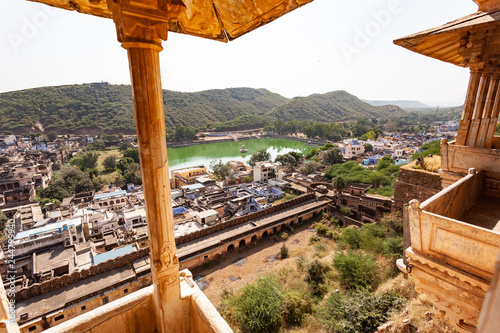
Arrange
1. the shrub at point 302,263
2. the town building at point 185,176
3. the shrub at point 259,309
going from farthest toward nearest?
the town building at point 185,176, the shrub at point 302,263, the shrub at point 259,309

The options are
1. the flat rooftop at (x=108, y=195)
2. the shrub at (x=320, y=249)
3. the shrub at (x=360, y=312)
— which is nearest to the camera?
the shrub at (x=360, y=312)

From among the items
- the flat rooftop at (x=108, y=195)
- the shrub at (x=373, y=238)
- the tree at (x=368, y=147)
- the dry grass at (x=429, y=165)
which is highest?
the dry grass at (x=429, y=165)

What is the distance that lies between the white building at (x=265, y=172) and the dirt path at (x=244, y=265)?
39.7 ft

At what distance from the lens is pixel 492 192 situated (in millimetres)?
3820

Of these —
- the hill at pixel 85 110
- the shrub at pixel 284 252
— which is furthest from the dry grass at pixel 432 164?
the hill at pixel 85 110

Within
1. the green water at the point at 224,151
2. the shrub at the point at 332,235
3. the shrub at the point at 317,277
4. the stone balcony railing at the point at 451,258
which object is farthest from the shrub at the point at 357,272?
the green water at the point at 224,151

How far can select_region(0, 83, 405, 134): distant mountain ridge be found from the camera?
55250 millimetres

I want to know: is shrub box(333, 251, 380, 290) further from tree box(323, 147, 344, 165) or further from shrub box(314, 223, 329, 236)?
tree box(323, 147, 344, 165)

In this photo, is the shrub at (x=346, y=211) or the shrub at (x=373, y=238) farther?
the shrub at (x=346, y=211)

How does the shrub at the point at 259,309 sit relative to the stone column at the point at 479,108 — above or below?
below

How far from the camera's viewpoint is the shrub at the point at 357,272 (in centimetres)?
859

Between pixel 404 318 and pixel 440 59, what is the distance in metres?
5.75

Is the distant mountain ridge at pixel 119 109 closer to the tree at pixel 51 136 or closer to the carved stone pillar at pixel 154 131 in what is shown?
the tree at pixel 51 136

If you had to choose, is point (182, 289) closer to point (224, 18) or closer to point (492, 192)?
point (224, 18)
